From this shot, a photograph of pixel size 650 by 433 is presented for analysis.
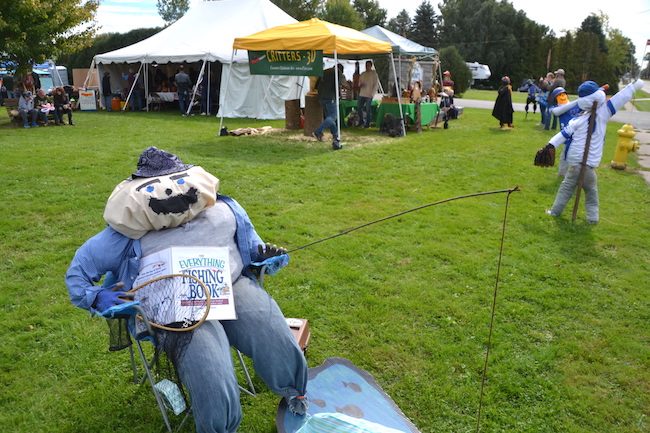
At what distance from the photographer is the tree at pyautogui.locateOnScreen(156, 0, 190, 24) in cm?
6956

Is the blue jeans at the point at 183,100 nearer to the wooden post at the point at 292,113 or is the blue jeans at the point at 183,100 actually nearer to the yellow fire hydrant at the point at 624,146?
the wooden post at the point at 292,113

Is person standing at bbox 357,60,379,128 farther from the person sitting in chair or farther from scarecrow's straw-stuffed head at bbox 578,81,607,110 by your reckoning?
the person sitting in chair

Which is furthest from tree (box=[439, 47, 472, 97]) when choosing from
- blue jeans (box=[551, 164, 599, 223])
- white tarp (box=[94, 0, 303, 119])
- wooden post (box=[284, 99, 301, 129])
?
blue jeans (box=[551, 164, 599, 223])

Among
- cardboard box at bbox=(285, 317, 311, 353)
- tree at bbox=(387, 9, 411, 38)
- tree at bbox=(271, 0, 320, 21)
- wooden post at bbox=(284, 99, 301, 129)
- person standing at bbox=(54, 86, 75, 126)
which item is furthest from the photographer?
tree at bbox=(387, 9, 411, 38)

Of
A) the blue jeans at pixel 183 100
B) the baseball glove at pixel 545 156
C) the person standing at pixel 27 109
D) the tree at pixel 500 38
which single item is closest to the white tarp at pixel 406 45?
the blue jeans at pixel 183 100

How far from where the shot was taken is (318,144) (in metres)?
11.4

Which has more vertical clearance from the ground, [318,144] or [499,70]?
[499,70]

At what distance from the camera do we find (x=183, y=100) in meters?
17.9

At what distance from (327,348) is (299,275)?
1.14 meters

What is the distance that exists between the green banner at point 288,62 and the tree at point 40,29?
23.8 ft

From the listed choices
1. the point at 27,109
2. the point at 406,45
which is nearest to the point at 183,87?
the point at 27,109

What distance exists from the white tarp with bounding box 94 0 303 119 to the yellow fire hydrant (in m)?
9.74

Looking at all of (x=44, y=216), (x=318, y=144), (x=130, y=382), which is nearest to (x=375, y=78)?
(x=318, y=144)

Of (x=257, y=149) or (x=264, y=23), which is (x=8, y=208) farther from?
(x=264, y=23)
